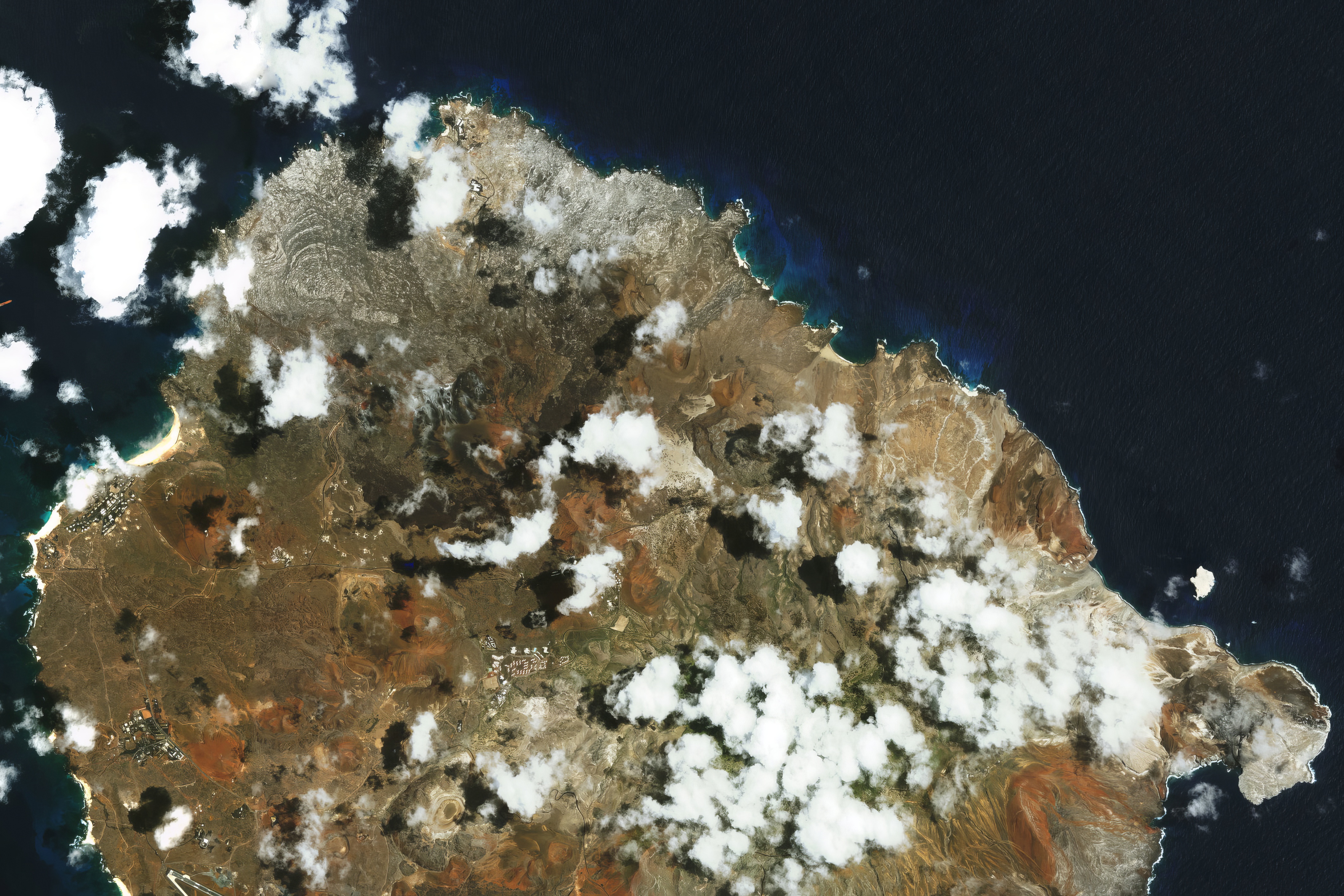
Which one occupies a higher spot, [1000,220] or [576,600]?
[1000,220]

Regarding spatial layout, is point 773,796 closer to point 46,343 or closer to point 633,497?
point 633,497

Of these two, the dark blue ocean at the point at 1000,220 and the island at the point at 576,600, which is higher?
the dark blue ocean at the point at 1000,220

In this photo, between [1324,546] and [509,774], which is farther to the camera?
[509,774]

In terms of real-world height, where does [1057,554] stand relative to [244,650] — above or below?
above

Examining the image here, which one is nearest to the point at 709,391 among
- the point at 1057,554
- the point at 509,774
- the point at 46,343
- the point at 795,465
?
the point at 795,465

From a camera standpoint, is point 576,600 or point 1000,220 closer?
point 1000,220

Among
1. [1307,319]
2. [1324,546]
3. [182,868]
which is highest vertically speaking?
[1307,319]
